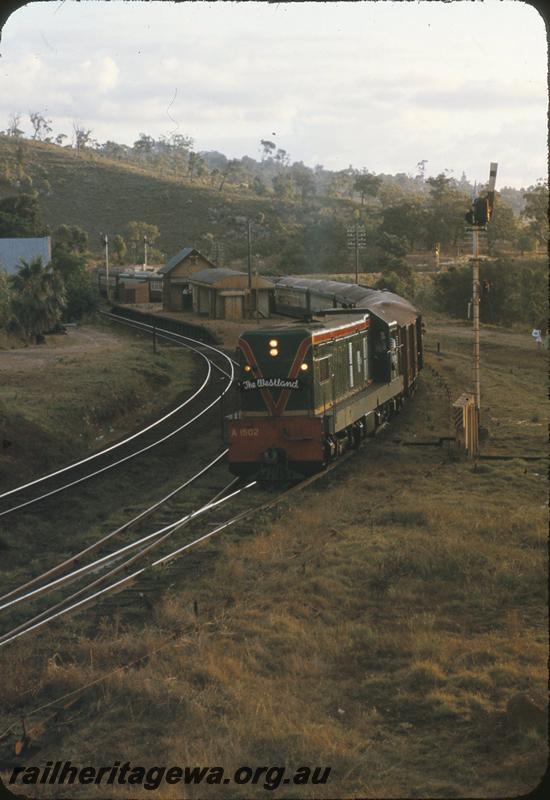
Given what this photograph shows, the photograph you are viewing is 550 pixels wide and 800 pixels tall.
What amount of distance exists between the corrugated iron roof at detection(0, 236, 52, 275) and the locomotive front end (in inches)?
1859

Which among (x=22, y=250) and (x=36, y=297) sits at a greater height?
(x=22, y=250)

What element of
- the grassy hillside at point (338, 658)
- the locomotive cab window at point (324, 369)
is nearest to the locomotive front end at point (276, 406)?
the locomotive cab window at point (324, 369)

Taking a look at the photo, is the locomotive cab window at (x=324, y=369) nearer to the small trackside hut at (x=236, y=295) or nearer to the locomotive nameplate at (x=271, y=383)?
the locomotive nameplate at (x=271, y=383)

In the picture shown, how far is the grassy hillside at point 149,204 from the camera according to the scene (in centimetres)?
15338

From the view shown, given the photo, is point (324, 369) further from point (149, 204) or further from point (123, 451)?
point (149, 204)

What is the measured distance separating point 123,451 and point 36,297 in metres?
28.9

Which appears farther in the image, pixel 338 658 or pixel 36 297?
pixel 36 297

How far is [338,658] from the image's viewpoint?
12961 millimetres

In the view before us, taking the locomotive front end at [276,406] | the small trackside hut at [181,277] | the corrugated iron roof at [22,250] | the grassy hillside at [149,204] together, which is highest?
the grassy hillside at [149,204]

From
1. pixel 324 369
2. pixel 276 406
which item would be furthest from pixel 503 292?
pixel 276 406

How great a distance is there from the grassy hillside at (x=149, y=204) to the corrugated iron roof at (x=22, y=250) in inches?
2708

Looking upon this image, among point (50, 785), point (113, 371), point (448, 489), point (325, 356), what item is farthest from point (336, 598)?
point (113, 371)

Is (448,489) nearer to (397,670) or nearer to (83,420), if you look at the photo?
(397,670)

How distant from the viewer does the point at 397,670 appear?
1255 centimetres
